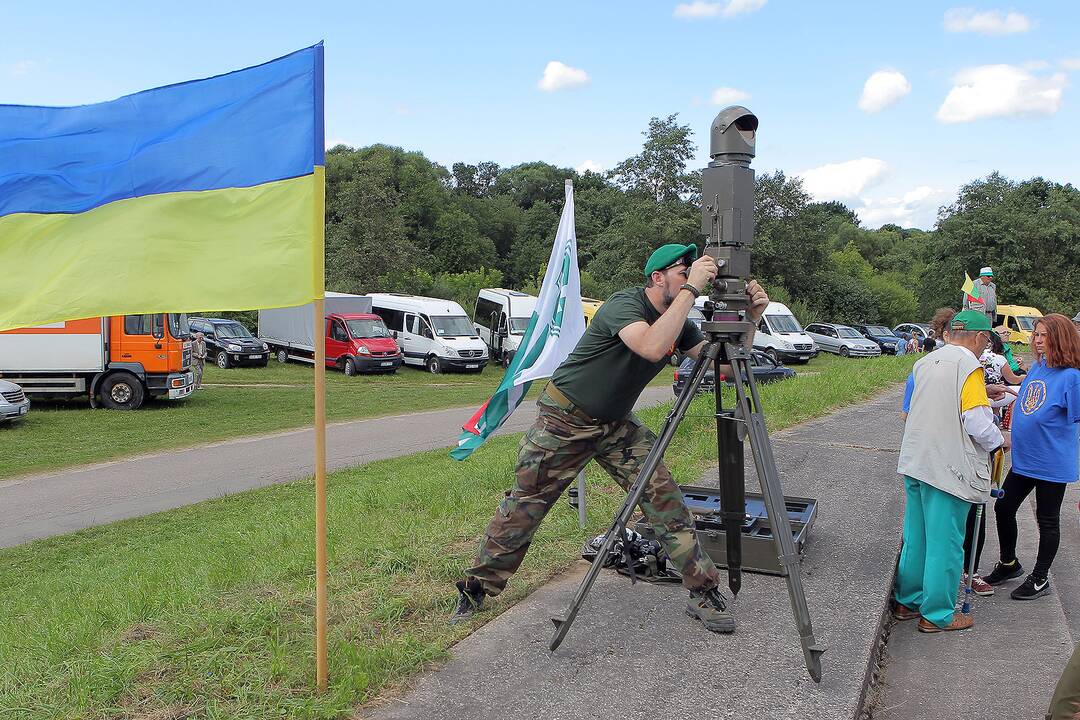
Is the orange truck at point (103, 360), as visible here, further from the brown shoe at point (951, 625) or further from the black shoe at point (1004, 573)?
the brown shoe at point (951, 625)

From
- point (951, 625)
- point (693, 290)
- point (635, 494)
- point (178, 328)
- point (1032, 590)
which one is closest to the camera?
point (693, 290)

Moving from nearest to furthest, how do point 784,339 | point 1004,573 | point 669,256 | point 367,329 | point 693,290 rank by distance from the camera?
point 693,290 → point 669,256 → point 1004,573 → point 367,329 → point 784,339

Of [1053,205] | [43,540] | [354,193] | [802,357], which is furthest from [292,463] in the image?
[1053,205]

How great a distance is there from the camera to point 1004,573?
19.1ft

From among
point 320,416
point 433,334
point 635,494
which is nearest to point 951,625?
point 635,494

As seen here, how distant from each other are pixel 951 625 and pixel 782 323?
106 ft

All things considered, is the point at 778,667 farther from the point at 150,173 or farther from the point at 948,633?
the point at 150,173

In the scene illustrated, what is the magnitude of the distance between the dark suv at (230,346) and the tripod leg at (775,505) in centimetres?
2853

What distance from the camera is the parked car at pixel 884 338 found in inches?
1672

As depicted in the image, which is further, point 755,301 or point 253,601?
point 253,601

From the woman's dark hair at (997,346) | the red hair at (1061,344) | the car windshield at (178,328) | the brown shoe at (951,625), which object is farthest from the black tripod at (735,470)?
the car windshield at (178,328)

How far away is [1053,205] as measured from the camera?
167ft

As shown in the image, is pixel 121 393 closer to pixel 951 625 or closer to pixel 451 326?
pixel 451 326

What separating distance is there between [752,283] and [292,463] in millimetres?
10437
